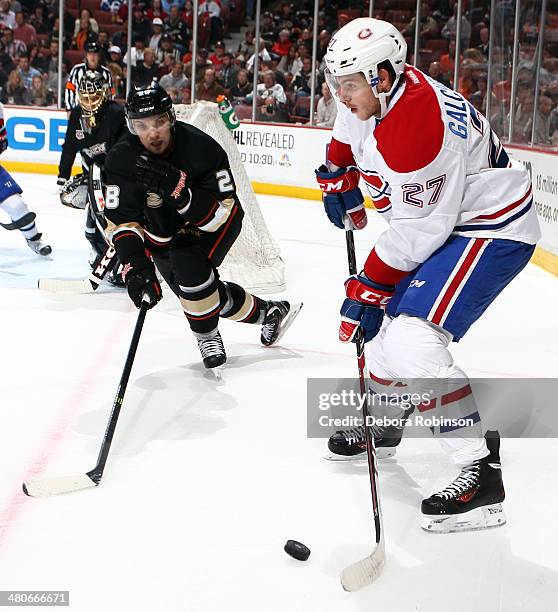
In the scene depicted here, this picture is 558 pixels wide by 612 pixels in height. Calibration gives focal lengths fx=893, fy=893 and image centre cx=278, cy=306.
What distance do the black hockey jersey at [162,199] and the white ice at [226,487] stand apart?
52cm

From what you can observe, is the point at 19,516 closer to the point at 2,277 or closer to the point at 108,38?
the point at 2,277

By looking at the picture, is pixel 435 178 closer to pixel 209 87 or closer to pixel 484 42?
pixel 484 42

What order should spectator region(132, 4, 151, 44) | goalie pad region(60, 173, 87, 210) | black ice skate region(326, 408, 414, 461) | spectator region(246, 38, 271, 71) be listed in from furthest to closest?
spectator region(132, 4, 151, 44), spectator region(246, 38, 271, 71), goalie pad region(60, 173, 87, 210), black ice skate region(326, 408, 414, 461)

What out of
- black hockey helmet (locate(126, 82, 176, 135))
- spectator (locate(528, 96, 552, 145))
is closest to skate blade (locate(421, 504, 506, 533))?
black hockey helmet (locate(126, 82, 176, 135))

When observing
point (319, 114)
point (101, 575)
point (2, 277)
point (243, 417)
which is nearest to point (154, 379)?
point (243, 417)

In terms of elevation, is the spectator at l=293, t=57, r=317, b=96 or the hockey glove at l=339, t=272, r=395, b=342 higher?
the hockey glove at l=339, t=272, r=395, b=342

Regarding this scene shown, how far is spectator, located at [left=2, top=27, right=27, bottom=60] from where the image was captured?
9.32 m

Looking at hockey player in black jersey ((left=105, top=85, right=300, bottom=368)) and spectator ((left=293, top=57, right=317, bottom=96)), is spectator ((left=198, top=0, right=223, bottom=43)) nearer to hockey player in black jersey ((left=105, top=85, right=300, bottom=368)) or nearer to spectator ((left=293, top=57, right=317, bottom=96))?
spectator ((left=293, top=57, right=317, bottom=96))

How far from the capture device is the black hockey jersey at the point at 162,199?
2824 mm

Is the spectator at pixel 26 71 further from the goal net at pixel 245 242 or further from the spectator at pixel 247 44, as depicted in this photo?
the goal net at pixel 245 242

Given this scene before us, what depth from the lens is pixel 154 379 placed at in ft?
10.2

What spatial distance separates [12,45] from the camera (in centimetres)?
935

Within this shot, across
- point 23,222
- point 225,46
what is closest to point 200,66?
point 225,46

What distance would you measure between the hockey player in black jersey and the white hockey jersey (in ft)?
2.73
